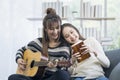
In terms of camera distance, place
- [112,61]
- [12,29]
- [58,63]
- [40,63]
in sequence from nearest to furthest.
A: [58,63] → [40,63] → [112,61] → [12,29]

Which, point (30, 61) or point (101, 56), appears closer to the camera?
point (101, 56)

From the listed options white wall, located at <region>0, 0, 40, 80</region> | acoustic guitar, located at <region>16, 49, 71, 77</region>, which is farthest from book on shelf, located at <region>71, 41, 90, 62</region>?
white wall, located at <region>0, 0, 40, 80</region>

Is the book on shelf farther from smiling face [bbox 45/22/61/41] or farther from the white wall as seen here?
the white wall

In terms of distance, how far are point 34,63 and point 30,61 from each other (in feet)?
0.33

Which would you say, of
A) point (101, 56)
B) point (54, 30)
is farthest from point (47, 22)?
point (101, 56)

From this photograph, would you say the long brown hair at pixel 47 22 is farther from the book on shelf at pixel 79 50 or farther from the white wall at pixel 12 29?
the white wall at pixel 12 29

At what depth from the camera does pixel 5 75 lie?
3.94 meters

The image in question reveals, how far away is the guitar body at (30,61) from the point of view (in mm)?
2561

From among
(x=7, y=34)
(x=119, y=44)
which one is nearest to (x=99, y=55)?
(x=119, y=44)

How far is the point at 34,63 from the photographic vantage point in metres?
2.57

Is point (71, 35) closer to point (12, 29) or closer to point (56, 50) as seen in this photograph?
point (56, 50)

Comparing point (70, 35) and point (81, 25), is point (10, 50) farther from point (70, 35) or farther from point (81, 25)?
point (70, 35)

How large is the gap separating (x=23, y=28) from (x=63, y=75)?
1.89 meters

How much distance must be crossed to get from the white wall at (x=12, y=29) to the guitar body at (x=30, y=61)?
1247mm
